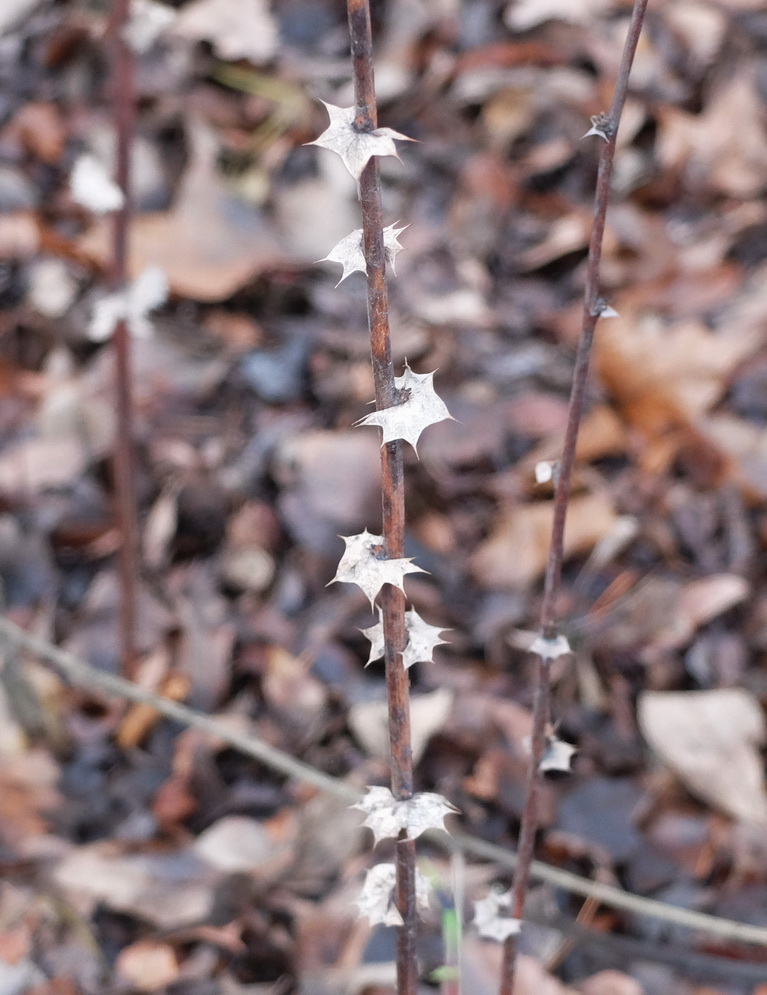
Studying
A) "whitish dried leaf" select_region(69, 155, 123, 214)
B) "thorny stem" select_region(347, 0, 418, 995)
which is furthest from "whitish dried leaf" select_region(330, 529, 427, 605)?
"whitish dried leaf" select_region(69, 155, 123, 214)

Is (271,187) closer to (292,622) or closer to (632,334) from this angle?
(632,334)

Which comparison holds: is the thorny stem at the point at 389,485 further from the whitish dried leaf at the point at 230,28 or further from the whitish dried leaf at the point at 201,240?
the whitish dried leaf at the point at 230,28

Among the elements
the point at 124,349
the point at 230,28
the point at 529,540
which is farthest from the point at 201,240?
the point at 529,540

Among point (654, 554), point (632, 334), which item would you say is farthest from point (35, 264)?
point (654, 554)

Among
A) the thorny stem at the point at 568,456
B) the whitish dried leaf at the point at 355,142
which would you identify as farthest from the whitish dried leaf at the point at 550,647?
the whitish dried leaf at the point at 355,142

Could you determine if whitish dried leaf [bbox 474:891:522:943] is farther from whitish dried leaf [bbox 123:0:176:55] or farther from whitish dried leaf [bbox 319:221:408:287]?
whitish dried leaf [bbox 123:0:176:55]
